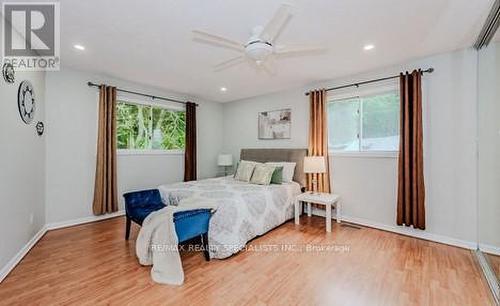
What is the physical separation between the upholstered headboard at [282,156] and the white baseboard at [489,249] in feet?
7.96

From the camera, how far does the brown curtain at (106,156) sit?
394cm

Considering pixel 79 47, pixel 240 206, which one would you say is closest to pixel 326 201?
pixel 240 206

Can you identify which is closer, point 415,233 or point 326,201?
point 415,233

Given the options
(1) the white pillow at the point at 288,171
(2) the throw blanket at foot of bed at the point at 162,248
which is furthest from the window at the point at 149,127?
(2) the throw blanket at foot of bed at the point at 162,248

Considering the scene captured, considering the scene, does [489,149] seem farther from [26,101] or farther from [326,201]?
[26,101]

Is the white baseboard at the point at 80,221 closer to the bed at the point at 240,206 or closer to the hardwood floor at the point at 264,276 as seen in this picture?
the hardwood floor at the point at 264,276

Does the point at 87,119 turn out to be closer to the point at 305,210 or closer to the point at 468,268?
the point at 305,210

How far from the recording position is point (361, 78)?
387cm

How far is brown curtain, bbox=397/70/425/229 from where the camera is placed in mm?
3176

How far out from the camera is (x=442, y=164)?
312 cm

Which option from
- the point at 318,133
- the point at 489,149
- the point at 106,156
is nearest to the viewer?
the point at 489,149

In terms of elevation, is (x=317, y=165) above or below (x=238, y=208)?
above

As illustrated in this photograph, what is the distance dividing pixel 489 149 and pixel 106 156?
5.39 metres

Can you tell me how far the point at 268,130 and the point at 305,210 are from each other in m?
1.88
